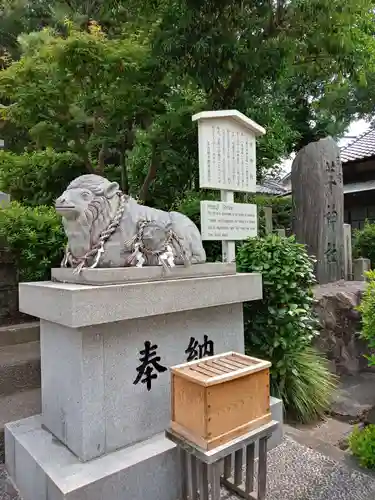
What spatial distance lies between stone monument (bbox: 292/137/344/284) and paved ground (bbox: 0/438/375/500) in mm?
3807

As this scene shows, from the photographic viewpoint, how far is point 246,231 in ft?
12.1

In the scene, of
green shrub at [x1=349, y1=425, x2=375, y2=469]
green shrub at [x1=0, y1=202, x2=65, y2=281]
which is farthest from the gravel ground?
green shrub at [x1=0, y1=202, x2=65, y2=281]

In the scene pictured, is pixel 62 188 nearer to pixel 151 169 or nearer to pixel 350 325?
pixel 151 169

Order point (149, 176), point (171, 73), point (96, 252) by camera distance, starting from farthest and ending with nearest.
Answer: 1. point (149, 176)
2. point (171, 73)
3. point (96, 252)

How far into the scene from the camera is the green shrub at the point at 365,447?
9.61ft

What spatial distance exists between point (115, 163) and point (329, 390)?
6555mm

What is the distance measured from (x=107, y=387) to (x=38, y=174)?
6037 mm

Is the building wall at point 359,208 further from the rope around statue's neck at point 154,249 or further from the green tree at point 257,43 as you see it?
the rope around statue's neck at point 154,249

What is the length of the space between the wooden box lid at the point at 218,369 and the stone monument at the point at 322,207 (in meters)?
4.40

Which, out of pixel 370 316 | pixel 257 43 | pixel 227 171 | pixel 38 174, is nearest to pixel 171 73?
pixel 257 43

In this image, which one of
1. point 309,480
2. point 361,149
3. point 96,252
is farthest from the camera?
point 361,149

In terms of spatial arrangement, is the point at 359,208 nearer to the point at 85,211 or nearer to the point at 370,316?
the point at 370,316

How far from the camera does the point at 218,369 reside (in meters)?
2.24

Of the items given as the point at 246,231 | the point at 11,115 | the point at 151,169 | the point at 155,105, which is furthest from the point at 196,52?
the point at 11,115
